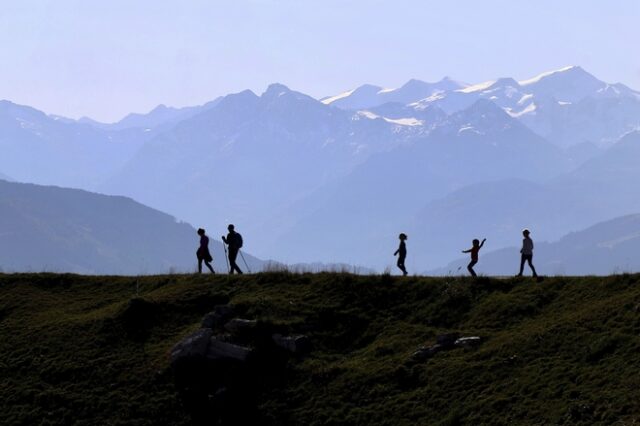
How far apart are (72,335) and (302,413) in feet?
40.3

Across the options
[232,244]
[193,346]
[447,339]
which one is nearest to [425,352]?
[447,339]

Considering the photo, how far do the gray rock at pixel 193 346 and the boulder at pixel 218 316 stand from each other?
4.24 ft

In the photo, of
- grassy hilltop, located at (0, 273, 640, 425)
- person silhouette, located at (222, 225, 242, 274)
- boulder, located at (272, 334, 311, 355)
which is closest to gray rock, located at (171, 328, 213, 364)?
grassy hilltop, located at (0, 273, 640, 425)

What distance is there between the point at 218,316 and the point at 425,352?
28.7 feet

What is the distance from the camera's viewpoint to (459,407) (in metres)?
28.5

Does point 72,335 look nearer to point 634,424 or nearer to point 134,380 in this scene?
point 134,380

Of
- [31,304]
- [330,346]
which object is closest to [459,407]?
[330,346]

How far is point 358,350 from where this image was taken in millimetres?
35062

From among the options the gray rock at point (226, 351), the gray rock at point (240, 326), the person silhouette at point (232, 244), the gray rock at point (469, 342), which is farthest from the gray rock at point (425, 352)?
the person silhouette at point (232, 244)

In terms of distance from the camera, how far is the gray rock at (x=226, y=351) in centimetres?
3350

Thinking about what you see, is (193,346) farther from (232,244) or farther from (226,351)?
(232,244)

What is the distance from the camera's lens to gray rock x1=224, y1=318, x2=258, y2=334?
35.3 m

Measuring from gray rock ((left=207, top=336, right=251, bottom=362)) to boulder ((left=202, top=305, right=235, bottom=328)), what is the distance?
6.47ft

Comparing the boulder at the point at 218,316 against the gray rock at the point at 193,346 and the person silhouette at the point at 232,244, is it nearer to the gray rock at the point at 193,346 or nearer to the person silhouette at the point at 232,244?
the gray rock at the point at 193,346
